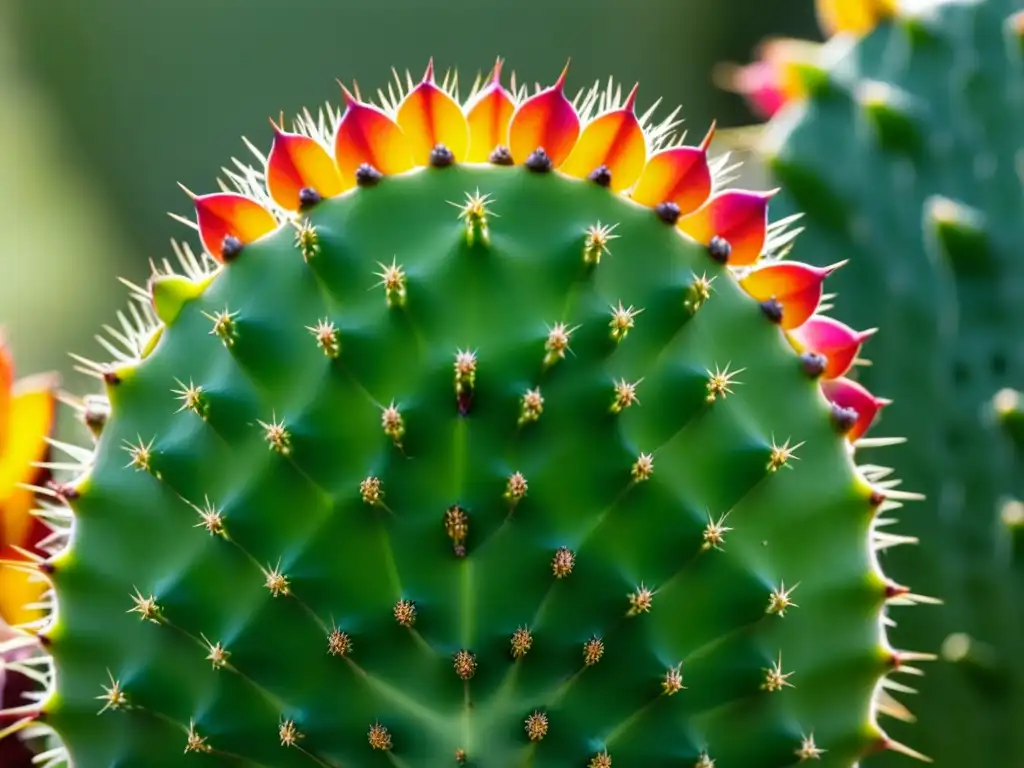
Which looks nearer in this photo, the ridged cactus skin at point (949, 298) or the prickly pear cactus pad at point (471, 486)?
the prickly pear cactus pad at point (471, 486)

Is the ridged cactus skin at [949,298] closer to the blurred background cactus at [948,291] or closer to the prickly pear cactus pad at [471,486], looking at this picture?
the blurred background cactus at [948,291]

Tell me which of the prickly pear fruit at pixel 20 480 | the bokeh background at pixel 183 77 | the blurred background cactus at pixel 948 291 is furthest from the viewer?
the bokeh background at pixel 183 77

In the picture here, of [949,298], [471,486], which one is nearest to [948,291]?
[949,298]

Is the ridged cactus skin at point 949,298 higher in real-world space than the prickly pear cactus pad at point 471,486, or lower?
higher

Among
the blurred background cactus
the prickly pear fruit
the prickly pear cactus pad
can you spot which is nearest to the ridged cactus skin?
the blurred background cactus

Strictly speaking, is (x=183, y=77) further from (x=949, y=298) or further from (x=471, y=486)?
(x=471, y=486)

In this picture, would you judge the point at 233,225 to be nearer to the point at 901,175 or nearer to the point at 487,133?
the point at 487,133

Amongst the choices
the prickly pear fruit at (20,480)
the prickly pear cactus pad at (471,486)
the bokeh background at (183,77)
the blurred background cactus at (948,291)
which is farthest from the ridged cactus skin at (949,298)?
the bokeh background at (183,77)

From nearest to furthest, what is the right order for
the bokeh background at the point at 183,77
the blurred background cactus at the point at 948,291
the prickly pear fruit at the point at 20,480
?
1. the prickly pear fruit at the point at 20,480
2. the blurred background cactus at the point at 948,291
3. the bokeh background at the point at 183,77

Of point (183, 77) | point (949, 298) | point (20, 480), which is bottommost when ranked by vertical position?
point (20, 480)

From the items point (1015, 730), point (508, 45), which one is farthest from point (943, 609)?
point (508, 45)
